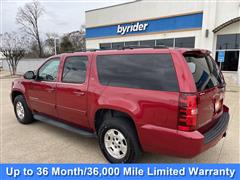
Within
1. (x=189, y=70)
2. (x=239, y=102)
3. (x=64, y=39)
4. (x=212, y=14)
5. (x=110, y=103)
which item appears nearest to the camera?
(x=189, y=70)

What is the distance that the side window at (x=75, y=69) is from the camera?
3.48 m

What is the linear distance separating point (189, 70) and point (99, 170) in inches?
77.5

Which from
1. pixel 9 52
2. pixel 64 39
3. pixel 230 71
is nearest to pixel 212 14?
pixel 230 71

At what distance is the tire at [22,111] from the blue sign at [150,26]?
1228 cm

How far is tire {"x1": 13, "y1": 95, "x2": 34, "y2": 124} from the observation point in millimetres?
4922

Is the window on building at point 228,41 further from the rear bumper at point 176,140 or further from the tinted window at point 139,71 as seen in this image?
the tinted window at point 139,71

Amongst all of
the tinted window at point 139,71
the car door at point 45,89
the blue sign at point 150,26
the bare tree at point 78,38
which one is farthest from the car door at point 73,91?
the bare tree at point 78,38

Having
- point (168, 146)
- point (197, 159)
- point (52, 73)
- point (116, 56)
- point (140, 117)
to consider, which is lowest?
point (197, 159)

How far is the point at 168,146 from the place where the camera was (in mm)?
2490

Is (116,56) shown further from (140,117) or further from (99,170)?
(99,170)

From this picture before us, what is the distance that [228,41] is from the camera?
12633 mm

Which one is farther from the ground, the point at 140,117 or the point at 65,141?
the point at 140,117

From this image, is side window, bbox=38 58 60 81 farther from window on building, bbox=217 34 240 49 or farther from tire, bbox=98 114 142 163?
window on building, bbox=217 34 240 49

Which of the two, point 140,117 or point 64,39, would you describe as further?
point 64,39
